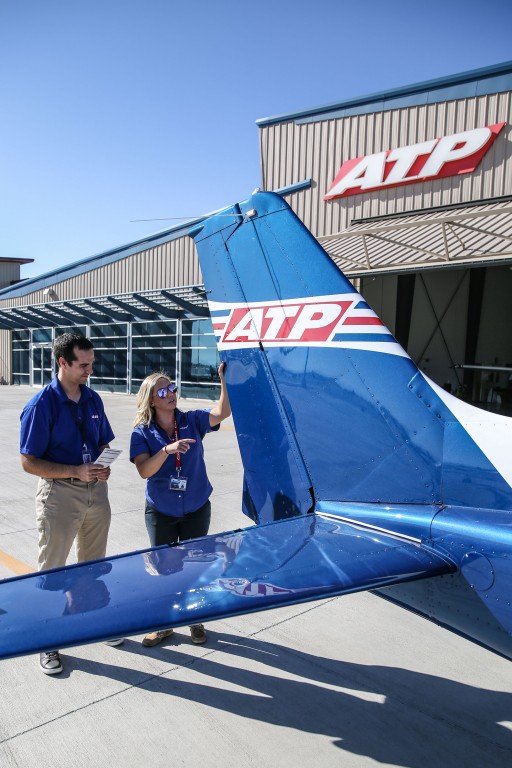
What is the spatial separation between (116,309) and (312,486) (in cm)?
1977

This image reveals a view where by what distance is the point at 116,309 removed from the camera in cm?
2136

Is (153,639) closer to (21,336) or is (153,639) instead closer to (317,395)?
(317,395)

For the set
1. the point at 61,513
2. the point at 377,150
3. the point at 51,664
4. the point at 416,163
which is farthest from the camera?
the point at 377,150

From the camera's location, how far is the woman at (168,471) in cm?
321

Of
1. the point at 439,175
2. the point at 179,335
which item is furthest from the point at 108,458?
the point at 179,335

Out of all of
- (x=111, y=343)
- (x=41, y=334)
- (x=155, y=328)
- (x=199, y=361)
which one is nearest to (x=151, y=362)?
(x=155, y=328)

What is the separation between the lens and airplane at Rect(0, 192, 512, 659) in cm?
168

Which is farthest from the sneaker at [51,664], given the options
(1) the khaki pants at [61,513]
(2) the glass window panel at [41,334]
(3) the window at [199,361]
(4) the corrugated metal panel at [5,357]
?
(4) the corrugated metal panel at [5,357]

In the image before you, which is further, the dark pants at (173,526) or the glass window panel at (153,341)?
the glass window panel at (153,341)

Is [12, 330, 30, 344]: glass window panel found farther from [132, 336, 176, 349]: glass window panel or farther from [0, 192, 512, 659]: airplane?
[0, 192, 512, 659]: airplane

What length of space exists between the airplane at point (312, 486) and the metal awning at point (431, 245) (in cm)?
587

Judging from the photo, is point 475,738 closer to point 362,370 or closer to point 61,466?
point 362,370

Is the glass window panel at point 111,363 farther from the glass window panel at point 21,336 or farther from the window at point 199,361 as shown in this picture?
the glass window panel at point 21,336

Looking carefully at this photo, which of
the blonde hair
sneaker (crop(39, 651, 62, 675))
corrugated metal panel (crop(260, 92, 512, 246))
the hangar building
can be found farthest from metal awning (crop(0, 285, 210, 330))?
sneaker (crop(39, 651, 62, 675))
